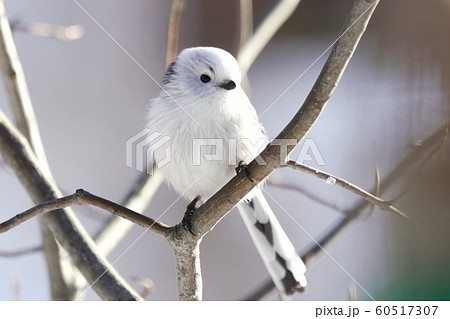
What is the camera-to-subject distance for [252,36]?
1248 mm

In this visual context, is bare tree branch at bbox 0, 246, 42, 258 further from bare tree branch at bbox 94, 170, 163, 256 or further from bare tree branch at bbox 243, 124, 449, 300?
bare tree branch at bbox 243, 124, 449, 300

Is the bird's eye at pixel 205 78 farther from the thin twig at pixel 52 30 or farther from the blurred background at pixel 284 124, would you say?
the thin twig at pixel 52 30

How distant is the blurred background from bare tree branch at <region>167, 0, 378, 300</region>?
12 cm

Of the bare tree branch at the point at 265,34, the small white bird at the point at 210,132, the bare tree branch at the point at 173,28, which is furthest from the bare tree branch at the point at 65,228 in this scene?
the bare tree branch at the point at 265,34

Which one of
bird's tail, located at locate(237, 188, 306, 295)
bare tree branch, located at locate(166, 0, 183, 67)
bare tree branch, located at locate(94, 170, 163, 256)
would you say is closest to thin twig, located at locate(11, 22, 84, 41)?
bare tree branch, located at locate(166, 0, 183, 67)

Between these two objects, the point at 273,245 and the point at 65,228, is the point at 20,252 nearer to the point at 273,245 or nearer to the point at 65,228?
the point at 65,228

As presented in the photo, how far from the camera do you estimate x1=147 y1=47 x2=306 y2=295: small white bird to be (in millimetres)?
977

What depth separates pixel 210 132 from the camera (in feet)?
3.21

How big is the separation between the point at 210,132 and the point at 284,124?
5.8 inches

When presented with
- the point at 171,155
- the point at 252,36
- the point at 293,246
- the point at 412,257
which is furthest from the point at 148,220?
the point at 252,36

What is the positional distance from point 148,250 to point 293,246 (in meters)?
0.28

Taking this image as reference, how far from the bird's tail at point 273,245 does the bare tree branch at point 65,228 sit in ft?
0.82

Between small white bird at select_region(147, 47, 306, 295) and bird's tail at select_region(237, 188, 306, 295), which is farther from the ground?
small white bird at select_region(147, 47, 306, 295)

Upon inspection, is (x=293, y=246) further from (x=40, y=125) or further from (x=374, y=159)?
(x=40, y=125)
